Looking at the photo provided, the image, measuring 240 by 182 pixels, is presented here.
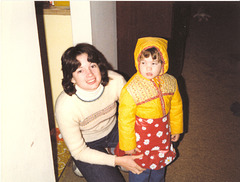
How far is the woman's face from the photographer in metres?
1.29

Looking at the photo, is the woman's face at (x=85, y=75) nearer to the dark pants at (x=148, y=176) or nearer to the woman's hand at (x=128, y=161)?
the woman's hand at (x=128, y=161)

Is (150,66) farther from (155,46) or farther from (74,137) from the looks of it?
(74,137)

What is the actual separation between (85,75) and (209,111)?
182cm

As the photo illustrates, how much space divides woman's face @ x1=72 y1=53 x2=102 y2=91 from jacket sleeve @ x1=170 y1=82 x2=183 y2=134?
480mm

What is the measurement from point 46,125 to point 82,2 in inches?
35.1

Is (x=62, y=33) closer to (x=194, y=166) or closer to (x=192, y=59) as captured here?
(x=194, y=166)

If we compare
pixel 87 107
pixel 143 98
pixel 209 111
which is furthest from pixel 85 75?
pixel 209 111

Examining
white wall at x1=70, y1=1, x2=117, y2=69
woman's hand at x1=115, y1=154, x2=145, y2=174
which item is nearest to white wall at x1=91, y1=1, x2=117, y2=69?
white wall at x1=70, y1=1, x2=117, y2=69

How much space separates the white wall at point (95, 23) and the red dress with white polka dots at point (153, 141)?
73 cm

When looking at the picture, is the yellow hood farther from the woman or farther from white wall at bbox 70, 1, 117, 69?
white wall at bbox 70, 1, 117, 69

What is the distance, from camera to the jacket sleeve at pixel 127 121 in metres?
1.29

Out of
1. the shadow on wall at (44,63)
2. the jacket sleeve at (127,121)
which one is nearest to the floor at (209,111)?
the shadow on wall at (44,63)

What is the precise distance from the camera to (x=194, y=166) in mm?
1929

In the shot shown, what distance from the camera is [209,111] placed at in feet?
8.61
